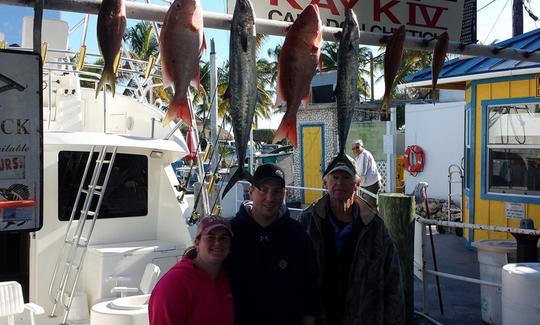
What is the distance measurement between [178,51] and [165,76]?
0.12 m

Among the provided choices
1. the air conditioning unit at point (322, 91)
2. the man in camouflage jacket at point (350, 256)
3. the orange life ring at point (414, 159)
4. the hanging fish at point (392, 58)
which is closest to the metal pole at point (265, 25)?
the hanging fish at point (392, 58)

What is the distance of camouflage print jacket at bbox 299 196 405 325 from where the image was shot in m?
2.98

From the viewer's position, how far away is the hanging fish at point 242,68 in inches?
89.7

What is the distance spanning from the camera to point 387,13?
3500 millimetres

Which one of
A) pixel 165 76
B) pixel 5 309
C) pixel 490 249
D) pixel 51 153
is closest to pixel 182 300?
pixel 165 76

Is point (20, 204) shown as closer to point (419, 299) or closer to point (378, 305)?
point (378, 305)

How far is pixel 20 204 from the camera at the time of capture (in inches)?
81.0

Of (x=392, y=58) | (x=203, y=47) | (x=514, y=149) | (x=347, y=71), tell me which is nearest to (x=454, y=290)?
(x=514, y=149)

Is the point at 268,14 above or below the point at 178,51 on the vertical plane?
above

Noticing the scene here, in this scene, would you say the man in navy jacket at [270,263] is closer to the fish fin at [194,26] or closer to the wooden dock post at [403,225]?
the fish fin at [194,26]

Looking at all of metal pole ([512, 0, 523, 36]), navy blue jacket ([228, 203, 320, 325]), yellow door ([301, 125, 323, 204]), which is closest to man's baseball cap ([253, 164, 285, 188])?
navy blue jacket ([228, 203, 320, 325])

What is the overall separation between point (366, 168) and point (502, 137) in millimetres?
2803

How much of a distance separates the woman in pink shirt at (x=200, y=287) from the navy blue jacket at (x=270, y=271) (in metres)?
0.10

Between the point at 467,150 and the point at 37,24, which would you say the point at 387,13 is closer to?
the point at 37,24
